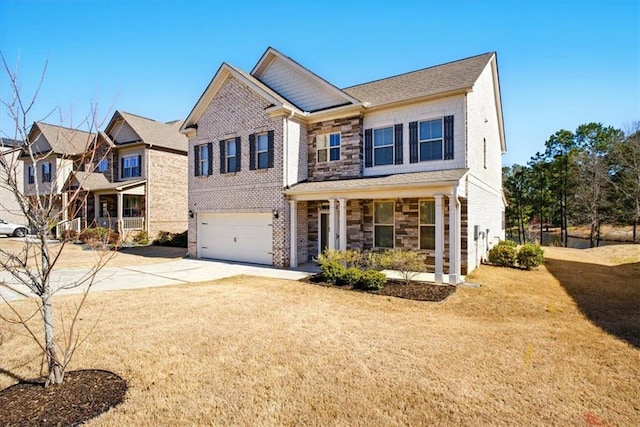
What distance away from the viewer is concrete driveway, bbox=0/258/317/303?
10.1 metres

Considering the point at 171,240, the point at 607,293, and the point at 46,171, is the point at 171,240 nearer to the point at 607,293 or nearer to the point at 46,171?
the point at 46,171

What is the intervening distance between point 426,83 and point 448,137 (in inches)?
105

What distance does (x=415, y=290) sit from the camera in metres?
9.09

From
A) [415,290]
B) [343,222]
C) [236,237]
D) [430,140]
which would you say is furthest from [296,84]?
[415,290]

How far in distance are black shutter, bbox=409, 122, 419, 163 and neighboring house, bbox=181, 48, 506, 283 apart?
0.04 m

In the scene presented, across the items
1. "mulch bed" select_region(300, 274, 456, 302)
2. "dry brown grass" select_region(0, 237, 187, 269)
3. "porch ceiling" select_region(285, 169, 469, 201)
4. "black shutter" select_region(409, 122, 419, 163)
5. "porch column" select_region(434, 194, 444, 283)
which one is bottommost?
"mulch bed" select_region(300, 274, 456, 302)

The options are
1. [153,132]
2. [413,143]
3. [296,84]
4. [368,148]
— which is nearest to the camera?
[413,143]

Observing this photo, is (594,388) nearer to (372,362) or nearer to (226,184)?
(372,362)

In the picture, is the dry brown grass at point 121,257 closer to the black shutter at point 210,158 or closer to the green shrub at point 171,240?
the green shrub at point 171,240

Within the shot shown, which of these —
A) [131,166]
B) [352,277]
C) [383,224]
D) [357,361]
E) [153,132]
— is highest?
[153,132]

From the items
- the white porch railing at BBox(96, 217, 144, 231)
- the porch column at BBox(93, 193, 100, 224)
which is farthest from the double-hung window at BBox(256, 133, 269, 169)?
the porch column at BBox(93, 193, 100, 224)

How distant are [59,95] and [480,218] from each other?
13213mm

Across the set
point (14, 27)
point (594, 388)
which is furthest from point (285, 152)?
point (594, 388)

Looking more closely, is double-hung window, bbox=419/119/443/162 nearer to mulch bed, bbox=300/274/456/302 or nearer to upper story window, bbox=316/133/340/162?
upper story window, bbox=316/133/340/162
